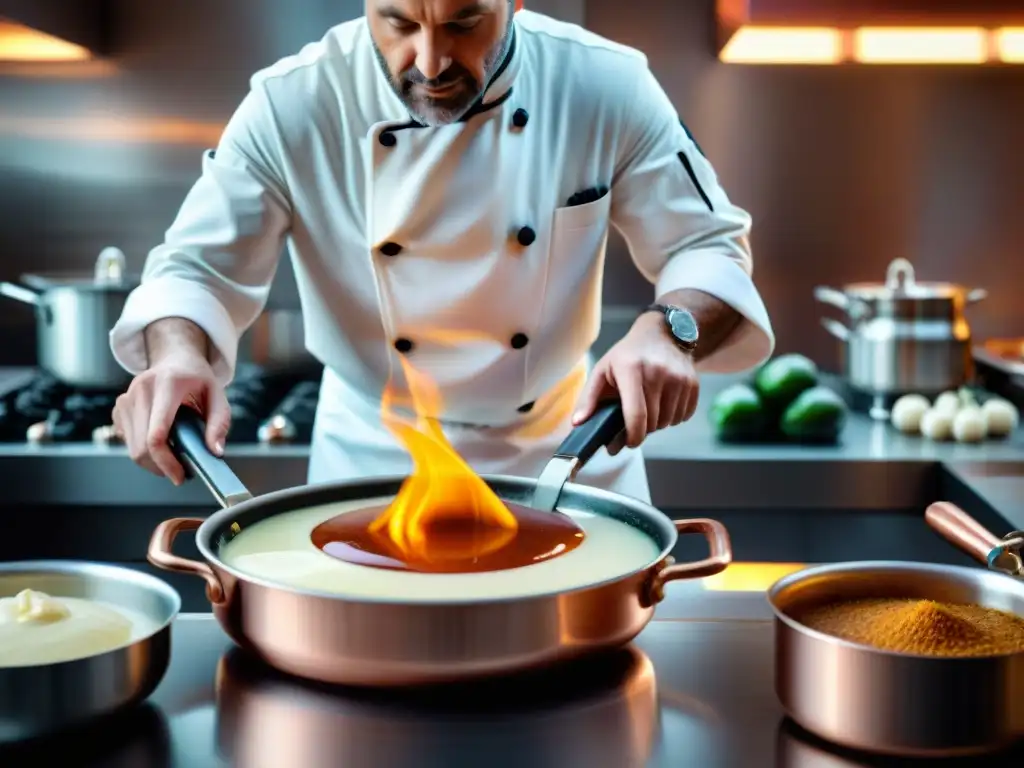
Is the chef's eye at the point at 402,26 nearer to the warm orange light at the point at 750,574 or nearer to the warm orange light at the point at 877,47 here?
the warm orange light at the point at 750,574

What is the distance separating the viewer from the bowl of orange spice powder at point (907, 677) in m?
0.77

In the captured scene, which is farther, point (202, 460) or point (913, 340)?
point (913, 340)

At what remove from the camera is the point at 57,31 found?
2752mm

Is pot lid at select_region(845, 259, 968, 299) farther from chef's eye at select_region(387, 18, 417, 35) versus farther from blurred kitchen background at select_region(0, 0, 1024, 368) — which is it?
chef's eye at select_region(387, 18, 417, 35)

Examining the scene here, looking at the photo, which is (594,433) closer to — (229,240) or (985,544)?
(985,544)

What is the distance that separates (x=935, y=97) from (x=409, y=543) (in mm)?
2696

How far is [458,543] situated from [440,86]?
672 millimetres

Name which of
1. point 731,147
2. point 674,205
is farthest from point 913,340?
point 674,205

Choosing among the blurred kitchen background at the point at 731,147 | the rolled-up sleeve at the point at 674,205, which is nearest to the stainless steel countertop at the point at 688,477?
the rolled-up sleeve at the point at 674,205

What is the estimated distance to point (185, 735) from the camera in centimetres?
86

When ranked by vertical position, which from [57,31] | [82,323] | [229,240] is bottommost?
[82,323]

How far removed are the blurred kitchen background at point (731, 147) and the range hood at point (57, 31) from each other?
4 centimetres

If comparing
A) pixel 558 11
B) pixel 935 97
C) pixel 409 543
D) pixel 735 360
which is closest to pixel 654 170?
pixel 735 360

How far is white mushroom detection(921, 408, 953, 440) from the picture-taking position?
8.48 ft
